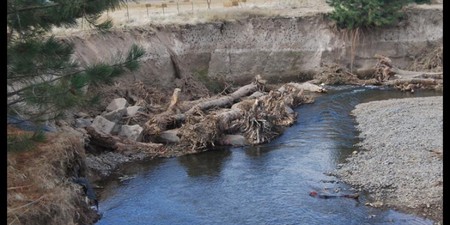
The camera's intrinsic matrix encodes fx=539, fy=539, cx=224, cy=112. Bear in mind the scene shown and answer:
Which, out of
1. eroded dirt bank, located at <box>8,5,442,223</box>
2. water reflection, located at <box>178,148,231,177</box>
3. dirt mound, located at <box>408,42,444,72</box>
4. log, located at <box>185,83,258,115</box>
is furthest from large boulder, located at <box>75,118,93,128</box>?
dirt mound, located at <box>408,42,444,72</box>

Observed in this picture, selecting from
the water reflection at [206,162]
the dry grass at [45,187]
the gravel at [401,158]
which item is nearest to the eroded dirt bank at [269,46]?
the gravel at [401,158]

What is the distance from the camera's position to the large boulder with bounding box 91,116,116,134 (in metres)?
23.4

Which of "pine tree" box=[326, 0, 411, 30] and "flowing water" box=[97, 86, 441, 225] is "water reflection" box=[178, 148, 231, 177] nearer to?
"flowing water" box=[97, 86, 441, 225]

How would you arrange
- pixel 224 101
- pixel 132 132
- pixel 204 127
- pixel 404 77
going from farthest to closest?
1. pixel 404 77
2. pixel 224 101
3. pixel 132 132
4. pixel 204 127

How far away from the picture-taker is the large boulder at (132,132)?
2388 centimetres

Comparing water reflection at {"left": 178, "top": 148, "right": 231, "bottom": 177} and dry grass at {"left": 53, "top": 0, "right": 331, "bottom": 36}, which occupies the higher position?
dry grass at {"left": 53, "top": 0, "right": 331, "bottom": 36}

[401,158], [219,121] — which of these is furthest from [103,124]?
[401,158]

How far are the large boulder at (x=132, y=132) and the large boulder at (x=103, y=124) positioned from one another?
604 mm

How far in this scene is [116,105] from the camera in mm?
25812

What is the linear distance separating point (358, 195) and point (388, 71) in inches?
819

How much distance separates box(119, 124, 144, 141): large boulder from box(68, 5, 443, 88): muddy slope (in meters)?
13.0

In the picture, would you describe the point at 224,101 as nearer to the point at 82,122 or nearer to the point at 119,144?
the point at 119,144

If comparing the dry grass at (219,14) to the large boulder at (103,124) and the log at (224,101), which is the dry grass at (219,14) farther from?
the large boulder at (103,124)

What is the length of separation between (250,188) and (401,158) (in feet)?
20.5
